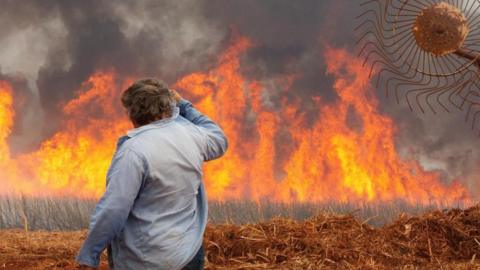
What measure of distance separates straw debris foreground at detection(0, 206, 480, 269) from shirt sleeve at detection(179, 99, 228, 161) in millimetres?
3117

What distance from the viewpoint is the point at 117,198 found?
9.04ft

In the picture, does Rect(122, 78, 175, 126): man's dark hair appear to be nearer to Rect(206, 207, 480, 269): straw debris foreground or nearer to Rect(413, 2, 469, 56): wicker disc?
Rect(413, 2, 469, 56): wicker disc

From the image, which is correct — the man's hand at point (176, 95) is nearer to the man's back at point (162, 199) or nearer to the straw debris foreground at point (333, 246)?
the man's back at point (162, 199)

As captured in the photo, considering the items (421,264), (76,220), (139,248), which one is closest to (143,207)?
(139,248)

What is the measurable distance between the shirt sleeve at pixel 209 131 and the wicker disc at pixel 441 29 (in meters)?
1.97

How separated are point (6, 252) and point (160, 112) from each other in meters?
5.97

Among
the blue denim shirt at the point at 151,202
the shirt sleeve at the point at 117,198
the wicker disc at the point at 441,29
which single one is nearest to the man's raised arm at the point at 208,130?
the blue denim shirt at the point at 151,202

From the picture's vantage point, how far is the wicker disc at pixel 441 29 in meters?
4.38

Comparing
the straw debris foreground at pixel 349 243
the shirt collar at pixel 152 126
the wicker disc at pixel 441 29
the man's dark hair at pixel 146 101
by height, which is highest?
the wicker disc at pixel 441 29

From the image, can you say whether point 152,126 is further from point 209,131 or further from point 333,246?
point 333,246

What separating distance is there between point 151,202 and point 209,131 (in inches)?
23.5

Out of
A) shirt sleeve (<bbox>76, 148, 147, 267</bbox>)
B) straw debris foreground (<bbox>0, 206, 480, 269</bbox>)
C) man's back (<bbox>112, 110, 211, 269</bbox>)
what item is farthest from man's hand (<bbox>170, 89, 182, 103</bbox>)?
straw debris foreground (<bbox>0, 206, 480, 269</bbox>)

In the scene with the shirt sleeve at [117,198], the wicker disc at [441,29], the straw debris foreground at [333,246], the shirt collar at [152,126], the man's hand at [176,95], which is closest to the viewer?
the shirt sleeve at [117,198]

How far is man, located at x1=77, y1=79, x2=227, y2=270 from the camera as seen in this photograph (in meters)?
2.78
